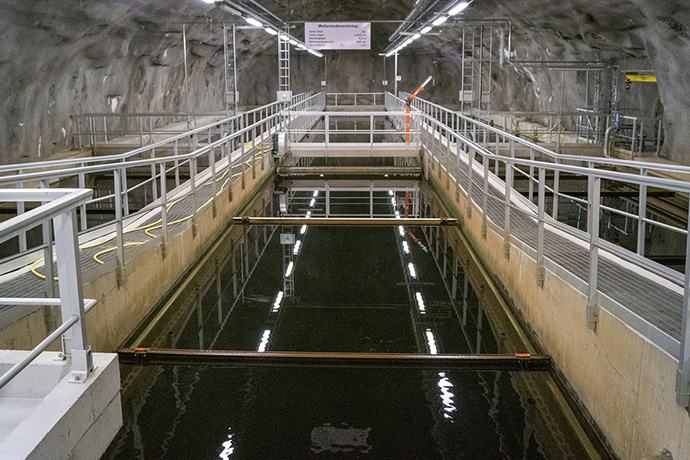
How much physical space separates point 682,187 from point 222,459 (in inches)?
Answer: 93.7

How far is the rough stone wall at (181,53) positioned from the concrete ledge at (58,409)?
9429 millimetres

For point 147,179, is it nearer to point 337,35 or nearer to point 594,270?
point 594,270

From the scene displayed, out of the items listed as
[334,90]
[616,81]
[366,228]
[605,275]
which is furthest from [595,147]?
[334,90]

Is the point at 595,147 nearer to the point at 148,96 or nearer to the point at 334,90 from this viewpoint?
the point at 148,96

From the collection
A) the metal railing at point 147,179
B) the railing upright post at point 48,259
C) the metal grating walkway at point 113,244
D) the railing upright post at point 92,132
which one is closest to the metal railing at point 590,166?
the railing upright post at point 48,259

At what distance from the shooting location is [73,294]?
Result: 2758mm

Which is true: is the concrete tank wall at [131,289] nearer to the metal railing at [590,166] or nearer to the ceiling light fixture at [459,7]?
the metal railing at [590,166]

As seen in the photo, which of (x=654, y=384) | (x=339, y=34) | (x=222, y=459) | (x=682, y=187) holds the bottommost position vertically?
(x=222, y=459)

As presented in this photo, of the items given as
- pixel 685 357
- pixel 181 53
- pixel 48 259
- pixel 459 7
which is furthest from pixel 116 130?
pixel 685 357

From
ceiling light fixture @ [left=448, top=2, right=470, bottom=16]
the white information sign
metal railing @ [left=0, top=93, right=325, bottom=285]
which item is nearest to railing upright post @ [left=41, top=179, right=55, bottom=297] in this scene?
metal railing @ [left=0, top=93, right=325, bottom=285]

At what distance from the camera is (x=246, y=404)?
398cm

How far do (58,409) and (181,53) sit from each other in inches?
870

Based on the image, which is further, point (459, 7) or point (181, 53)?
point (181, 53)

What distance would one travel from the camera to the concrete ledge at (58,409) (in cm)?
242
